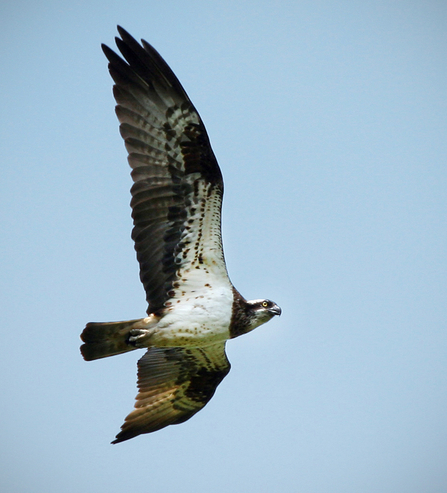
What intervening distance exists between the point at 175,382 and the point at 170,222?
8.62 ft

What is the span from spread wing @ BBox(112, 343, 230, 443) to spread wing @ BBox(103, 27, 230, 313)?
6.13 ft

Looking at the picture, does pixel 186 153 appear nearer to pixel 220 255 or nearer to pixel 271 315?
pixel 220 255

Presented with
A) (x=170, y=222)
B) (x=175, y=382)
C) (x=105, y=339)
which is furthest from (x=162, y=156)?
(x=175, y=382)

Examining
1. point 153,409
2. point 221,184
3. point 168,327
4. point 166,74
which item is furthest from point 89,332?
point 166,74

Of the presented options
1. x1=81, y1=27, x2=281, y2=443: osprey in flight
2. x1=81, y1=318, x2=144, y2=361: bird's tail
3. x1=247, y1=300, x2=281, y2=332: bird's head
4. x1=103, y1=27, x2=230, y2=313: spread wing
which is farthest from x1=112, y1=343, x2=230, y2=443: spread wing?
x1=103, y1=27, x2=230, y2=313: spread wing

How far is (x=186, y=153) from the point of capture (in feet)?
29.9

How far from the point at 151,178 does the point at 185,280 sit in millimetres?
1436

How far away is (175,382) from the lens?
408 inches

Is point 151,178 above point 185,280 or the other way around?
above

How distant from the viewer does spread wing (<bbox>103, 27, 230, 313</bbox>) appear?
29.7ft

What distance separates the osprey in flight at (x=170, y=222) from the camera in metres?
9.06

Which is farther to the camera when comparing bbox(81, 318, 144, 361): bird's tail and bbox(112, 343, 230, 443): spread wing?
bbox(112, 343, 230, 443): spread wing

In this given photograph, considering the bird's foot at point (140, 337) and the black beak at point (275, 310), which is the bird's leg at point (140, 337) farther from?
the black beak at point (275, 310)

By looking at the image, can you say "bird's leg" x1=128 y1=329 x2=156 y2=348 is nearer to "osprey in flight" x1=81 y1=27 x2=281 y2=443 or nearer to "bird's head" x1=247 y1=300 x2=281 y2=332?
"osprey in flight" x1=81 y1=27 x2=281 y2=443
